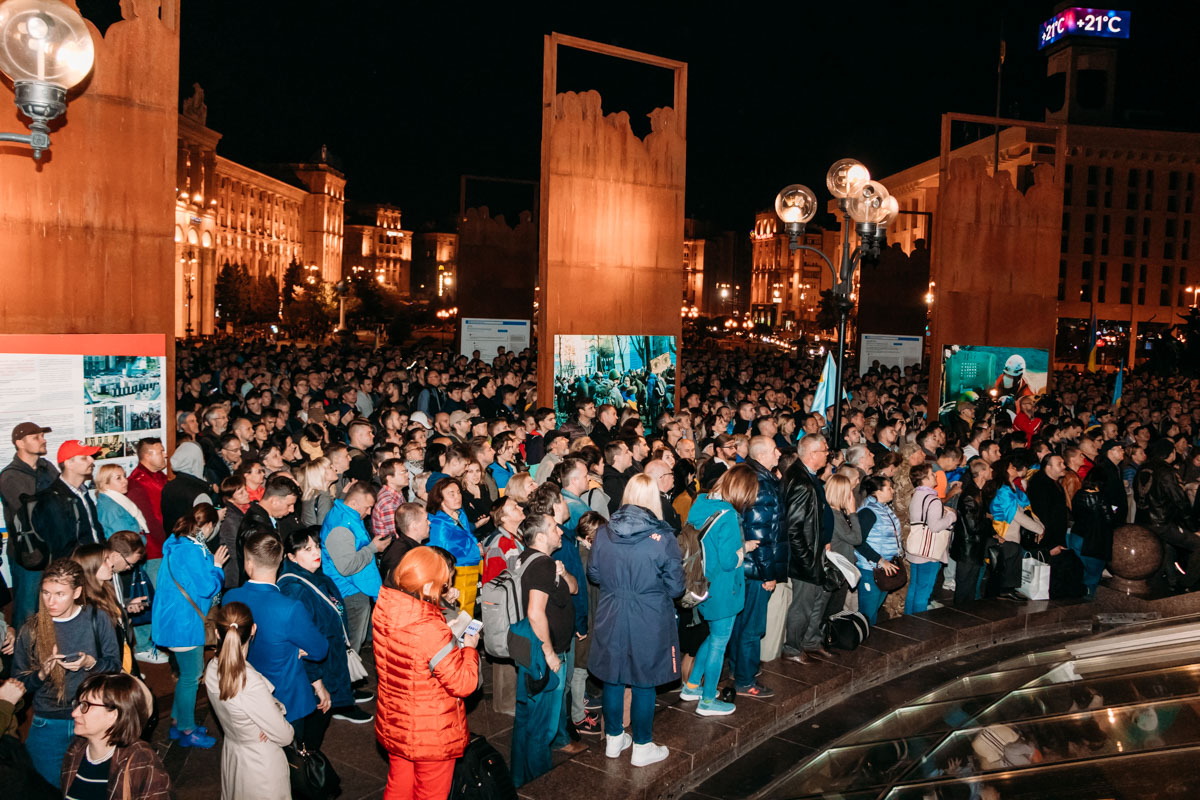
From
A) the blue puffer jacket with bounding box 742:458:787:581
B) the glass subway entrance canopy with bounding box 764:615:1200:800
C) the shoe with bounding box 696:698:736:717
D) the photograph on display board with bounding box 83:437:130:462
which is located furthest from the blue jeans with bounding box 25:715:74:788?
the photograph on display board with bounding box 83:437:130:462

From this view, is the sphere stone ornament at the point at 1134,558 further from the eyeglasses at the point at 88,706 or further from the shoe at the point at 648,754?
the eyeglasses at the point at 88,706

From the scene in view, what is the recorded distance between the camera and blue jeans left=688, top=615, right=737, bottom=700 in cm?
624

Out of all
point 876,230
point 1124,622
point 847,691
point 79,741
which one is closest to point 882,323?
point 876,230

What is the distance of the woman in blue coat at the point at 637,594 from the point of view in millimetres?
5375

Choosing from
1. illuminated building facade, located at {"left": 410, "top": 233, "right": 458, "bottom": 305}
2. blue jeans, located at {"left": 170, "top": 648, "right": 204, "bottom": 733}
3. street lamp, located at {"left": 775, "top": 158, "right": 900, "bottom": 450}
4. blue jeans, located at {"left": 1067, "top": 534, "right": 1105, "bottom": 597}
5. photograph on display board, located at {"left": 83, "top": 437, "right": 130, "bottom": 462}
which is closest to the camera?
blue jeans, located at {"left": 170, "top": 648, "right": 204, "bottom": 733}

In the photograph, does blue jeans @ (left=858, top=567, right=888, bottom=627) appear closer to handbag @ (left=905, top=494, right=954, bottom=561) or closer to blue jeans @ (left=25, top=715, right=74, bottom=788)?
handbag @ (left=905, top=494, right=954, bottom=561)

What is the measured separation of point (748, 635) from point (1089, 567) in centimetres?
480

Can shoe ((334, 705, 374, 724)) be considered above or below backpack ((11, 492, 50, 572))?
below

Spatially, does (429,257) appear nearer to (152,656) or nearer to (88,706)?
(152,656)

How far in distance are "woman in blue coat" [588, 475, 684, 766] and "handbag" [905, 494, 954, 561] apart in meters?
3.55

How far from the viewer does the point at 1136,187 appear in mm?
76875

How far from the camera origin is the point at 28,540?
6434mm

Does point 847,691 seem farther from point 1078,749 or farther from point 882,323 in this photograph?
point 882,323

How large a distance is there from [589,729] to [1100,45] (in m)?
92.5
